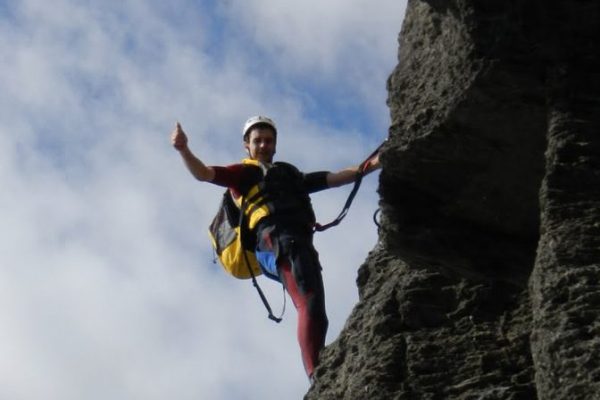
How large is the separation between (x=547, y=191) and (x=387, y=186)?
60.0 inches

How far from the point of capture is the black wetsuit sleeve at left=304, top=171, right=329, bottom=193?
13.0 metres

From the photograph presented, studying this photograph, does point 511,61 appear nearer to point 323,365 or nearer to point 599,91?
point 599,91

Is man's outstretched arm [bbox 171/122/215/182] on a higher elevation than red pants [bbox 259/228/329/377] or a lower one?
higher

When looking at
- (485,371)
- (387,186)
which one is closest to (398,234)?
(387,186)

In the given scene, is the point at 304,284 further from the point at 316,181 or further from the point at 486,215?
the point at 486,215

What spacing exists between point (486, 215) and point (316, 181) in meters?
3.24

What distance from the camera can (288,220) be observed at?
1267cm

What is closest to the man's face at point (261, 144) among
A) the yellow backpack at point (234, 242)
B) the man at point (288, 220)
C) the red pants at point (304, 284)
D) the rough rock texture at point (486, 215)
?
the man at point (288, 220)

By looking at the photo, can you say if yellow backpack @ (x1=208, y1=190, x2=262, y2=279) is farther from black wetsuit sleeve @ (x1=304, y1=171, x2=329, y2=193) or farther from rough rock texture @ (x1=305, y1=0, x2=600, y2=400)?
rough rock texture @ (x1=305, y1=0, x2=600, y2=400)

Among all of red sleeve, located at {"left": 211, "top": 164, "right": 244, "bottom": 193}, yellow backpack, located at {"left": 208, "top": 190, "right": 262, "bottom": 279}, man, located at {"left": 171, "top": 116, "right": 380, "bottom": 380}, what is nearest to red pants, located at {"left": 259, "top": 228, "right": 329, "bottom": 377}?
man, located at {"left": 171, "top": 116, "right": 380, "bottom": 380}

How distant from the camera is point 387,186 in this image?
10.0 meters

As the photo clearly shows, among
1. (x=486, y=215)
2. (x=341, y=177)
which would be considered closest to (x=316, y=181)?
(x=341, y=177)

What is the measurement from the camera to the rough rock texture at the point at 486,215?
27.8 ft

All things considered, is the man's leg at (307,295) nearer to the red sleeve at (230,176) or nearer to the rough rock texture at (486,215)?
the rough rock texture at (486,215)
